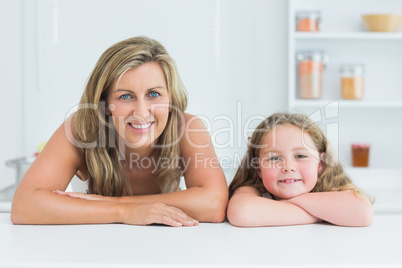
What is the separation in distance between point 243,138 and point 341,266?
6.77 ft

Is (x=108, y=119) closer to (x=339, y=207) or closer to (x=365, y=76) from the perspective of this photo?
(x=339, y=207)

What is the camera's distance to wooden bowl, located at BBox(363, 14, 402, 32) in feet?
7.98

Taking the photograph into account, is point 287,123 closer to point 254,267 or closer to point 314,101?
point 254,267

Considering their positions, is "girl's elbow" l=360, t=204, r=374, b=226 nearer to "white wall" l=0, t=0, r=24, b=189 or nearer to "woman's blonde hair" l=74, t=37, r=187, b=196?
"woman's blonde hair" l=74, t=37, r=187, b=196

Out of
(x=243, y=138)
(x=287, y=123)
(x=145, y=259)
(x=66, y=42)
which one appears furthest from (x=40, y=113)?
(x=145, y=259)

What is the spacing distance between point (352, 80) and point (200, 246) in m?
1.82

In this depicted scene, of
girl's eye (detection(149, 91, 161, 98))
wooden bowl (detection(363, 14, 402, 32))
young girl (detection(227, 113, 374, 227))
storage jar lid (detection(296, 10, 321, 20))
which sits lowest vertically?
young girl (detection(227, 113, 374, 227))

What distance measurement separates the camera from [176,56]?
2.87 m

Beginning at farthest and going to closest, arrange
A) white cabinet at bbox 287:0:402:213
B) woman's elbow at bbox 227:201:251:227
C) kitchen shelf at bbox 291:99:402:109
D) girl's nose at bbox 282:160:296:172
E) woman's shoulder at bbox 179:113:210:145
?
white cabinet at bbox 287:0:402:213 < kitchen shelf at bbox 291:99:402:109 < woman's shoulder at bbox 179:113:210:145 < girl's nose at bbox 282:160:296:172 < woman's elbow at bbox 227:201:251:227

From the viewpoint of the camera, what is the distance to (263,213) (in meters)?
1.01

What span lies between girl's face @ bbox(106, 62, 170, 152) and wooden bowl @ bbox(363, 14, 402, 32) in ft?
5.21

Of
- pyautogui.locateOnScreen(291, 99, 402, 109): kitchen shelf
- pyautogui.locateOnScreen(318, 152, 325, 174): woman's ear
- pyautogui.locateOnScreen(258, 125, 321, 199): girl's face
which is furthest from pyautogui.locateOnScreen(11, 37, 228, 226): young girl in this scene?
pyautogui.locateOnScreen(291, 99, 402, 109): kitchen shelf

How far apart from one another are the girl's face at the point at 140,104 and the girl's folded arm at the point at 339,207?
0.39 meters

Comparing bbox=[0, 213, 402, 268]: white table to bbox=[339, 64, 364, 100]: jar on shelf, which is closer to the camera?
bbox=[0, 213, 402, 268]: white table
